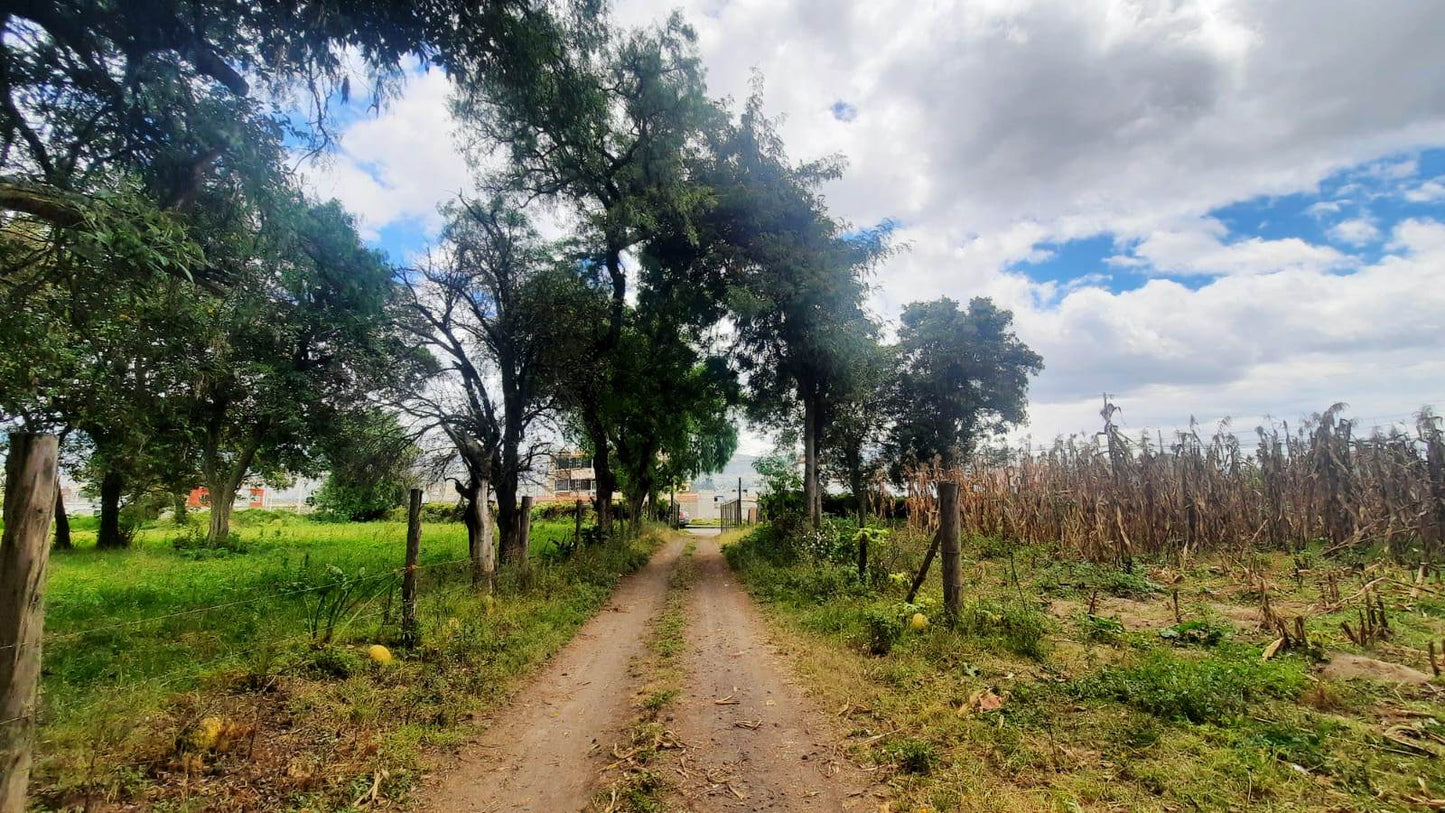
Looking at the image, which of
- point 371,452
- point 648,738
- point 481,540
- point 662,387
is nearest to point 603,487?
point 662,387

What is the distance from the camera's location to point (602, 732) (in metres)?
5.19

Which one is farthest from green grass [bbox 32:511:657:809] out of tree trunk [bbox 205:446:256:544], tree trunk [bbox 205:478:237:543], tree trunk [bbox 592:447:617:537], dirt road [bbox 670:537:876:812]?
tree trunk [bbox 205:478:237:543]

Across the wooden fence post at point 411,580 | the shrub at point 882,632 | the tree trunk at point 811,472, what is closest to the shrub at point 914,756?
the shrub at point 882,632

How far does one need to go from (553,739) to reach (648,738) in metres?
0.89

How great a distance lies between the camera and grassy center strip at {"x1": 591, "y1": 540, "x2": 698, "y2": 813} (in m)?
3.94

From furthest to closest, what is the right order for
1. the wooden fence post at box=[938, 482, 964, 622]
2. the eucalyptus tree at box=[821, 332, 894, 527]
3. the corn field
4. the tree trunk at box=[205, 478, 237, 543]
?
1. the eucalyptus tree at box=[821, 332, 894, 527]
2. the tree trunk at box=[205, 478, 237, 543]
3. the corn field
4. the wooden fence post at box=[938, 482, 964, 622]

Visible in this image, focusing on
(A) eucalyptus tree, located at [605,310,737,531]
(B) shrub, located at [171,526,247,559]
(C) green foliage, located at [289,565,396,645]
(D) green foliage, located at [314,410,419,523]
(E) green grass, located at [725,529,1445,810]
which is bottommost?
(B) shrub, located at [171,526,247,559]

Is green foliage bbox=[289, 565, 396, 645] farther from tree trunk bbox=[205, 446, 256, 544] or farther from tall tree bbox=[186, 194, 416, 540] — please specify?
tree trunk bbox=[205, 446, 256, 544]

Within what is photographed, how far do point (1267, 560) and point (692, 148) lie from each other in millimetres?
15179

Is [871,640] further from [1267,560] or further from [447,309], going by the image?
[447,309]

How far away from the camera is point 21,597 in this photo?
3.28 metres

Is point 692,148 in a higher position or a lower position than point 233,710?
higher

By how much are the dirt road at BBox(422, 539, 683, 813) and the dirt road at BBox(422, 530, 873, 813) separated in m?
0.01

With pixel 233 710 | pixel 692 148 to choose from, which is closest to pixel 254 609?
pixel 233 710
